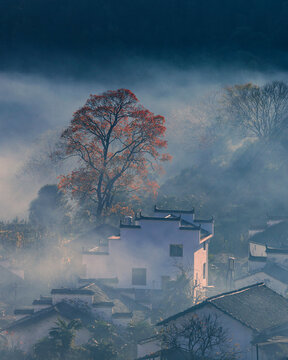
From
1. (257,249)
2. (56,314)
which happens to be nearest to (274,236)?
(257,249)

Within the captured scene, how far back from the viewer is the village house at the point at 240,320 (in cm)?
2867

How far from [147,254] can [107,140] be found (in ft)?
52.5

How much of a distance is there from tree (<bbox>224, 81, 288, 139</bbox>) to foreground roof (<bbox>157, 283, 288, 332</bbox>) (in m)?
46.3

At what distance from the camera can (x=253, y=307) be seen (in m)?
31.8

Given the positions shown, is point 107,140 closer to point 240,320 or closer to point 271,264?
point 271,264

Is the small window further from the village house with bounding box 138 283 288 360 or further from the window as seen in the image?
the village house with bounding box 138 283 288 360

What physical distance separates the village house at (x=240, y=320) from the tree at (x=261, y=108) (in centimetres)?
4818

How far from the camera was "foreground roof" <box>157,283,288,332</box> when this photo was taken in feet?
97.5

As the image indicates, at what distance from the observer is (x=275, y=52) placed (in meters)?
115

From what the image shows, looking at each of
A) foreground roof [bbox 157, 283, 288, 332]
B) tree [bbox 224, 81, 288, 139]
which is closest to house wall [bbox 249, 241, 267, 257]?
foreground roof [bbox 157, 283, 288, 332]

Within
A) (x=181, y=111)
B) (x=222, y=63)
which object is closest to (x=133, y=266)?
(x=181, y=111)

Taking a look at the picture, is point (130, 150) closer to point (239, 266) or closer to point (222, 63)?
point (239, 266)

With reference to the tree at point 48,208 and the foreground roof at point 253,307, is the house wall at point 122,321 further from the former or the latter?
the tree at point 48,208

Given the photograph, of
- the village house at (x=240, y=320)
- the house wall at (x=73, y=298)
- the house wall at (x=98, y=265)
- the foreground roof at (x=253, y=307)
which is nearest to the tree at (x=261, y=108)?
the house wall at (x=98, y=265)
